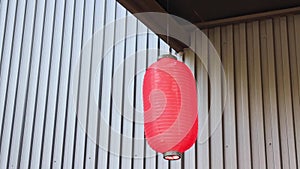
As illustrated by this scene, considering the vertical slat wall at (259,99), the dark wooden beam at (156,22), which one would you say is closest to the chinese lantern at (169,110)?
the dark wooden beam at (156,22)

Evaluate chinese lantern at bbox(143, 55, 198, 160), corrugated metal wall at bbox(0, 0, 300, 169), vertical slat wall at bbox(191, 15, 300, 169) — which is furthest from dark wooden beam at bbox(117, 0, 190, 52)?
chinese lantern at bbox(143, 55, 198, 160)

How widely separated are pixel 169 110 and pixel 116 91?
135 centimetres

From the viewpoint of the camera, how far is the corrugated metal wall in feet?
10.1

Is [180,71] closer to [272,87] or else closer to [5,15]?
[272,87]

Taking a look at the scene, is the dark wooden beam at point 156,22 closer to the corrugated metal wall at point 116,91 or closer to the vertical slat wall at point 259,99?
the corrugated metal wall at point 116,91

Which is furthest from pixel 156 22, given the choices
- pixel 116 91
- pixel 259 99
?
pixel 259 99

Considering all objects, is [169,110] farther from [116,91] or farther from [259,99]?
[116,91]

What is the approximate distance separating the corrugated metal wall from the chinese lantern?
87 cm

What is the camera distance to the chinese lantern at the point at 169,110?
2264mm

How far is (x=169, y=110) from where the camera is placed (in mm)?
2281

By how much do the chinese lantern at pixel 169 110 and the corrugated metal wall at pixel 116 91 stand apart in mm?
871

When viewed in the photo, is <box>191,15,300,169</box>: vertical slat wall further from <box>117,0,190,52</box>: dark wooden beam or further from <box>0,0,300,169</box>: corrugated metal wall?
<box>117,0,190,52</box>: dark wooden beam

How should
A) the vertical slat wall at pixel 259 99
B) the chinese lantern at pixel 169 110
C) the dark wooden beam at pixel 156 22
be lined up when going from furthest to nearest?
the vertical slat wall at pixel 259 99 < the dark wooden beam at pixel 156 22 < the chinese lantern at pixel 169 110

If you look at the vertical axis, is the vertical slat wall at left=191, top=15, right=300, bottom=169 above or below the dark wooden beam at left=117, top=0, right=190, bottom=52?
below
